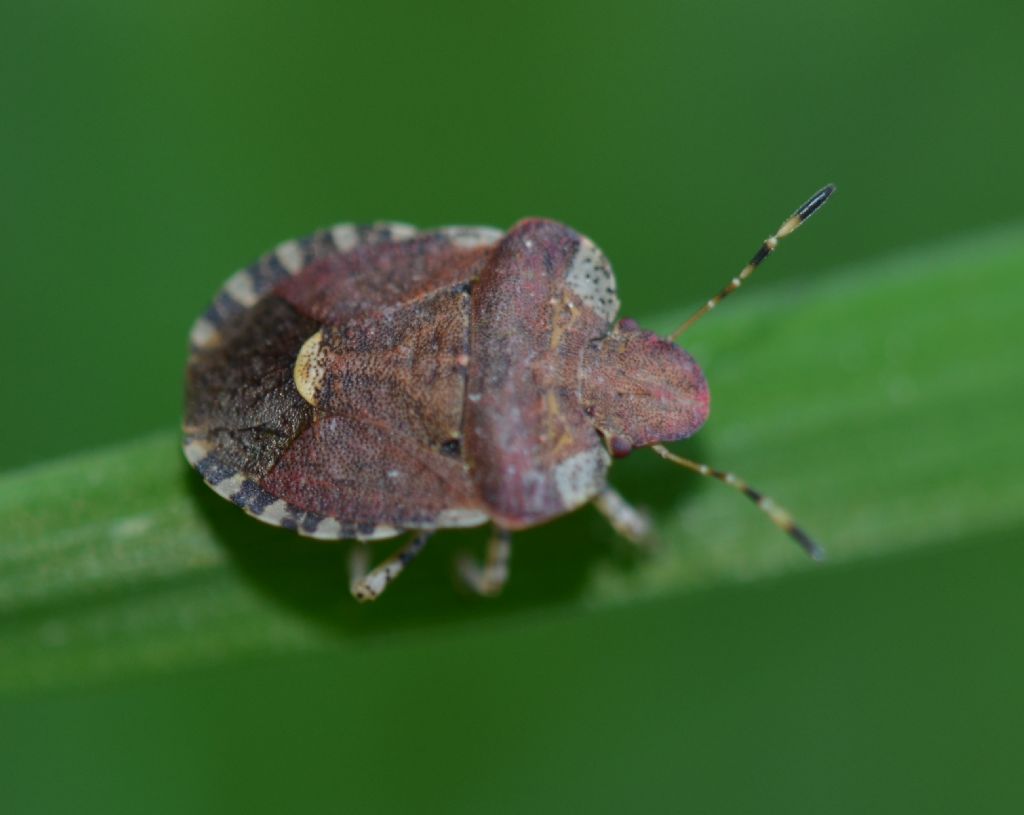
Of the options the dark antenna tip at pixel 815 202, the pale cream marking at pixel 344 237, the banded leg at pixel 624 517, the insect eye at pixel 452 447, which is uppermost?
the dark antenna tip at pixel 815 202

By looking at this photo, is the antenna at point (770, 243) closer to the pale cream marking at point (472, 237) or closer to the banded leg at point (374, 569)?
the pale cream marking at point (472, 237)

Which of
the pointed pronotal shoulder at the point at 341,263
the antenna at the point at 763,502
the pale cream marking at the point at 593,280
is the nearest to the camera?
the antenna at the point at 763,502

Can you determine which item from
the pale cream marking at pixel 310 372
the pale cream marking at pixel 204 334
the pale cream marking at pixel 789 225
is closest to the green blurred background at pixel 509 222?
the pale cream marking at pixel 204 334

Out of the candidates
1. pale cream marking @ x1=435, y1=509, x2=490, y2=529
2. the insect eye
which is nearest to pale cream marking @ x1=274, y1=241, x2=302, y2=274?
the insect eye

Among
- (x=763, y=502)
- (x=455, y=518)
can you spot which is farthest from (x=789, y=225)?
(x=455, y=518)

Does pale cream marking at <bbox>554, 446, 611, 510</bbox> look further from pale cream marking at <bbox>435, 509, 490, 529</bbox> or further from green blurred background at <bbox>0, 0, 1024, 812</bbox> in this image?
green blurred background at <bbox>0, 0, 1024, 812</bbox>

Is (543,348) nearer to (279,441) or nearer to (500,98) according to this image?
(279,441)

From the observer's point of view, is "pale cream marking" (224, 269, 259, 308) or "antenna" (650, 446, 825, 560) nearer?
"antenna" (650, 446, 825, 560)
